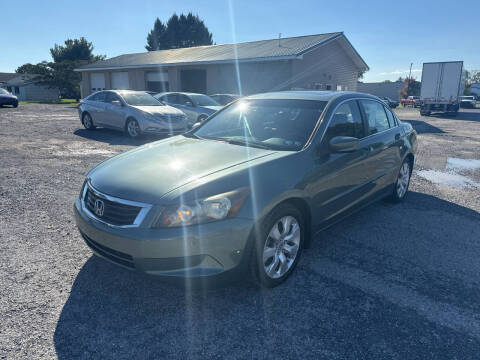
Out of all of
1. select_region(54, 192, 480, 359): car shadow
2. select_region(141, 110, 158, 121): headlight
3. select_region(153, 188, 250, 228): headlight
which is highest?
A: select_region(141, 110, 158, 121): headlight

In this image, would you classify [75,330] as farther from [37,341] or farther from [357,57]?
[357,57]

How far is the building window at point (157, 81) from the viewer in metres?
27.2

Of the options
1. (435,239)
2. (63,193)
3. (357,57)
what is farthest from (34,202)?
(357,57)

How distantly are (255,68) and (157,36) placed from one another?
60838 millimetres

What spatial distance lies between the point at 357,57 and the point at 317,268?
26219 mm

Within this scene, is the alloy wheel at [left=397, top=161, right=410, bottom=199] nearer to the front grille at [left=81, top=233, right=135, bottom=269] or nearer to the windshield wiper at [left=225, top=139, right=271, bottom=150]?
the windshield wiper at [left=225, top=139, right=271, bottom=150]

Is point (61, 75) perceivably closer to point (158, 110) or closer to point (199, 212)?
point (158, 110)

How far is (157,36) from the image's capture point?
74.9 metres

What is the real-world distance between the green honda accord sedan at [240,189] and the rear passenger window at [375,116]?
0.03 metres

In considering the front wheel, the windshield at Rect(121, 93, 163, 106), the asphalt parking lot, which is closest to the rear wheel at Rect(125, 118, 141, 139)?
the windshield at Rect(121, 93, 163, 106)

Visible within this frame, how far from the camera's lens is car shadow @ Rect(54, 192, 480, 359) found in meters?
2.46

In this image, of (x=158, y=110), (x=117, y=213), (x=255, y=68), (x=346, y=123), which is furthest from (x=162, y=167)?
(x=255, y=68)

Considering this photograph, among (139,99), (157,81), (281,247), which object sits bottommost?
(281,247)

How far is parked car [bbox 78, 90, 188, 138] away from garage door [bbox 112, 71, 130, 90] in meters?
19.1
